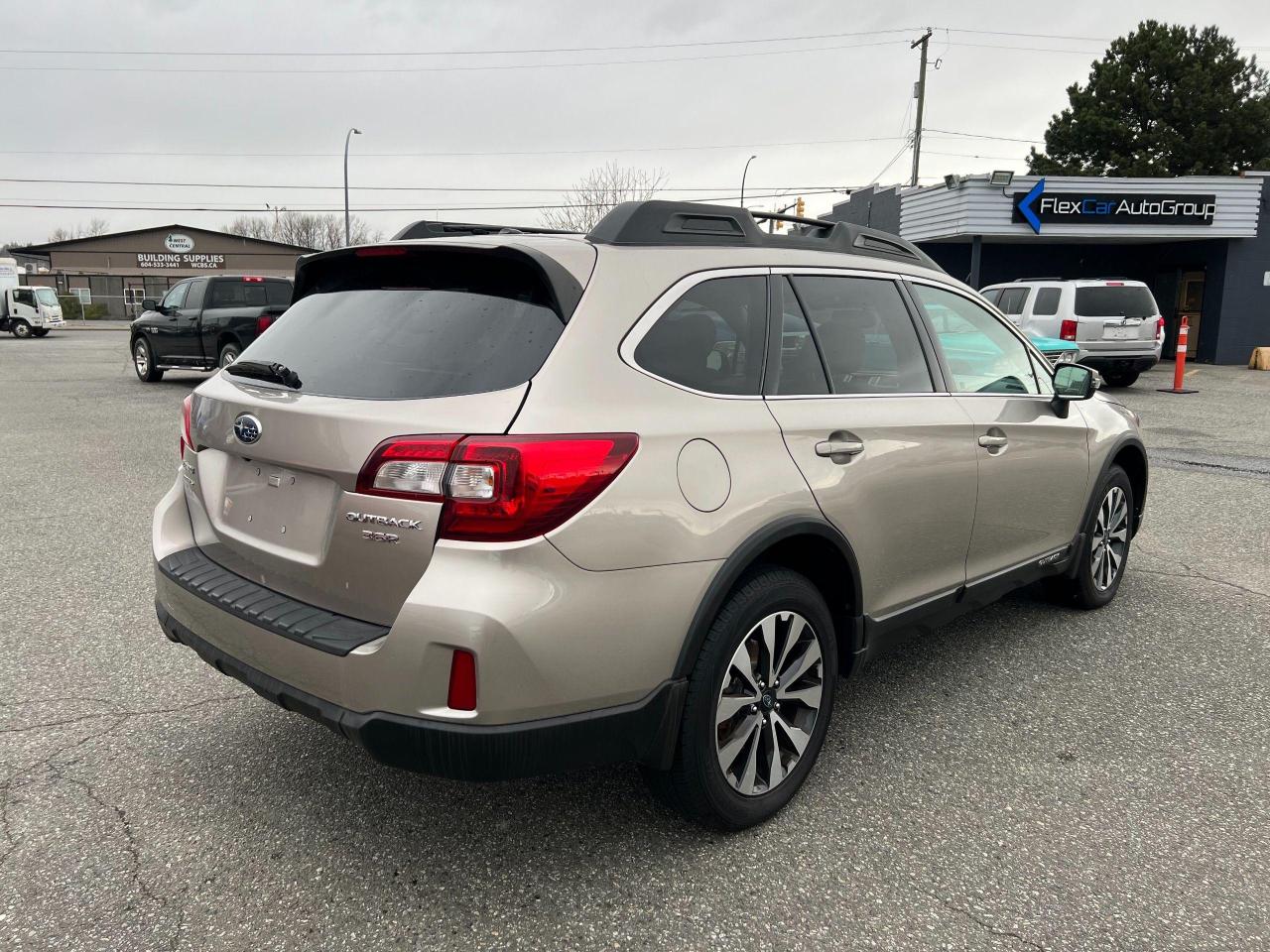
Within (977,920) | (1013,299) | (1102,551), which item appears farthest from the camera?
(1013,299)

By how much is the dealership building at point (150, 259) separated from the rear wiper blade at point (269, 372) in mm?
64246

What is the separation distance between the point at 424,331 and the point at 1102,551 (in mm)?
3694

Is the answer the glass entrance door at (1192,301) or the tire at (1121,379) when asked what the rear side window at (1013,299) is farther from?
the glass entrance door at (1192,301)

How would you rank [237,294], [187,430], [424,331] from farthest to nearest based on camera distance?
[237,294] < [187,430] < [424,331]

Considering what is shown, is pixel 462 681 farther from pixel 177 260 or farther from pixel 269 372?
pixel 177 260

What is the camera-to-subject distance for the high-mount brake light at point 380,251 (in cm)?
275

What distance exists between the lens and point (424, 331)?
256 centimetres

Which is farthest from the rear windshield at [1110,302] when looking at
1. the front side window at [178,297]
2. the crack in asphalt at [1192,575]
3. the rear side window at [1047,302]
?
the front side window at [178,297]

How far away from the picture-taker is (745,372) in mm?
2785

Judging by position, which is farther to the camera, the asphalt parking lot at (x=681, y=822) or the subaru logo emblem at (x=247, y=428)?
the subaru logo emblem at (x=247, y=428)

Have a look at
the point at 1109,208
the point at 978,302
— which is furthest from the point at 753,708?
the point at 1109,208

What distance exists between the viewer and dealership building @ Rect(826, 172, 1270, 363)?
23.3 metres

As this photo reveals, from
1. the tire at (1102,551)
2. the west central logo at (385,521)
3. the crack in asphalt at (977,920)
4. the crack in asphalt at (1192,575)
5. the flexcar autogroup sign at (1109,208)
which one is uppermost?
the flexcar autogroup sign at (1109,208)

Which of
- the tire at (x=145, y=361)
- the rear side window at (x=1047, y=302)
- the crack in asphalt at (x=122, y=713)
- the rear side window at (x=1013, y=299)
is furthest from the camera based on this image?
the rear side window at (x=1013, y=299)
